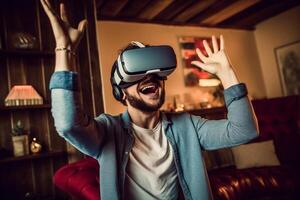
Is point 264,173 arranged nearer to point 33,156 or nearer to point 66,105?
point 33,156

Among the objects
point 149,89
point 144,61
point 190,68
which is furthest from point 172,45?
point 144,61

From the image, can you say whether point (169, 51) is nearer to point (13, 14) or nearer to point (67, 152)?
point (67, 152)

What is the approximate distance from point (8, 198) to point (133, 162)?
157cm

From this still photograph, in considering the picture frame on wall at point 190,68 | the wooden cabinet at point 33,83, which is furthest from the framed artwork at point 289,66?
the wooden cabinet at point 33,83

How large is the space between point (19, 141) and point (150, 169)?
1484mm

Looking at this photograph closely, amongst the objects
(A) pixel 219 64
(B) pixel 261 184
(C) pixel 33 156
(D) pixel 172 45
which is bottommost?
(B) pixel 261 184

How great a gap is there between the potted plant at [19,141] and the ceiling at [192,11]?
165 cm

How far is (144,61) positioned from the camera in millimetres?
933

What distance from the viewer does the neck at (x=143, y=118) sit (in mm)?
1170

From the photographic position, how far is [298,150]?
8.88ft

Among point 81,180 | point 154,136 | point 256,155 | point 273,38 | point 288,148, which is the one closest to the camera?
point 154,136

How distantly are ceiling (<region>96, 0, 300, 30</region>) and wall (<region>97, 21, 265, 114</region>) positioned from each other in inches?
3.7

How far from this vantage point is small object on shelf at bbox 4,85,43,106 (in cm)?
218

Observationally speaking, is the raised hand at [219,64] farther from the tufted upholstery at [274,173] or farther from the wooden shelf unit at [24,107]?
the wooden shelf unit at [24,107]
